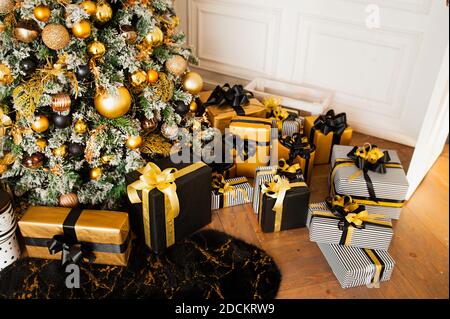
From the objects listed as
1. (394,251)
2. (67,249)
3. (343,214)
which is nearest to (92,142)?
(67,249)

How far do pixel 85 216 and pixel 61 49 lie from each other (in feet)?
2.21

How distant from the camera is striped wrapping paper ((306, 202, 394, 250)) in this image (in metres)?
1.75

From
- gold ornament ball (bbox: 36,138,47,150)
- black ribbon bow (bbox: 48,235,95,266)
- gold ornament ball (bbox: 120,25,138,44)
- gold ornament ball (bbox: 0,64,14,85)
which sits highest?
gold ornament ball (bbox: 120,25,138,44)

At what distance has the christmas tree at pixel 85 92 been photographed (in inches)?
60.8

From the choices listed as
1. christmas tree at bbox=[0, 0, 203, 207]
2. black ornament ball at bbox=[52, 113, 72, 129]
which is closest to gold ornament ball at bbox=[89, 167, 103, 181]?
christmas tree at bbox=[0, 0, 203, 207]

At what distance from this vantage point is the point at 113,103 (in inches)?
64.6

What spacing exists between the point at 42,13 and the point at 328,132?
1.59m

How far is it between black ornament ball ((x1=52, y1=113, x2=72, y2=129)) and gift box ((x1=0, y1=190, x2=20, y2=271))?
15.1 inches

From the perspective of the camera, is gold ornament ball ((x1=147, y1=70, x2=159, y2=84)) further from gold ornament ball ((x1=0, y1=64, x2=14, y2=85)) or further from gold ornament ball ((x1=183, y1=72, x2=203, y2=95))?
gold ornament ball ((x1=0, y1=64, x2=14, y2=85))

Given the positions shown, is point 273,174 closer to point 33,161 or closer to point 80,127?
point 80,127

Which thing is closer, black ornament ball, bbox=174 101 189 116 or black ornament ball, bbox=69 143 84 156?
black ornament ball, bbox=69 143 84 156

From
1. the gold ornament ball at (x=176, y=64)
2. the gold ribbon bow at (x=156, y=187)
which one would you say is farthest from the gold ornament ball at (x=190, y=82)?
the gold ribbon bow at (x=156, y=187)

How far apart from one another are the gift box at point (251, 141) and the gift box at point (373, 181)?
0.38 metres
